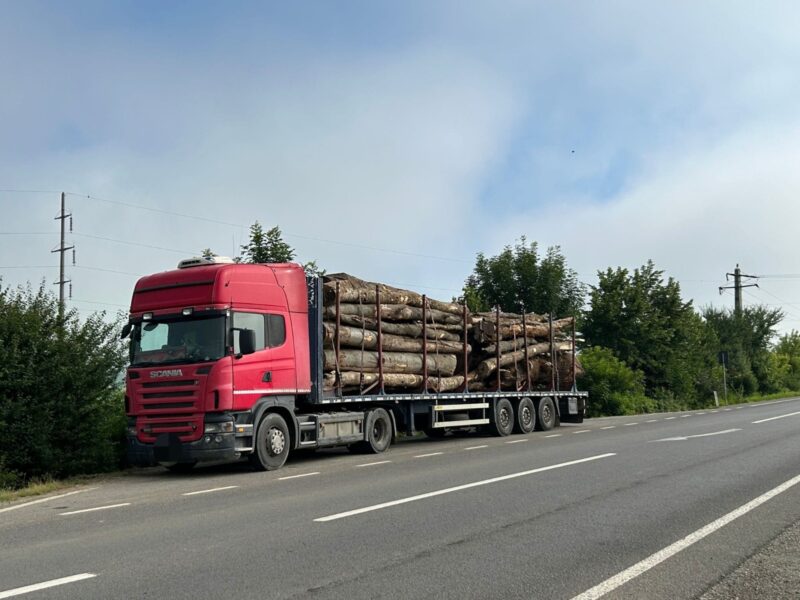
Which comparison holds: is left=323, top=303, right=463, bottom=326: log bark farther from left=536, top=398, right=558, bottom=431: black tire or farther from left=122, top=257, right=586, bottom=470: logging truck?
left=536, top=398, right=558, bottom=431: black tire

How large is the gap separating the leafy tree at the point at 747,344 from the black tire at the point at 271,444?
46.8 metres

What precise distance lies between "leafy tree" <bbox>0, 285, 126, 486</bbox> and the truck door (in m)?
2.84

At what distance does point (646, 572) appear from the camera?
19.7 feet

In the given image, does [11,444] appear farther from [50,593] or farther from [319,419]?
[50,593]

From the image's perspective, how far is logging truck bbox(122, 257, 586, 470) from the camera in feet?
43.4

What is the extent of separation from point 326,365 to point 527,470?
16.3ft

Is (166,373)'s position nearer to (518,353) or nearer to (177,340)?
(177,340)

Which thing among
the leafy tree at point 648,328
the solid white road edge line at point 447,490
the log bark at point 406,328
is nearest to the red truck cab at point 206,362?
the log bark at point 406,328

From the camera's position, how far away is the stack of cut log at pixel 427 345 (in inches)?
642

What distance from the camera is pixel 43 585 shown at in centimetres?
596

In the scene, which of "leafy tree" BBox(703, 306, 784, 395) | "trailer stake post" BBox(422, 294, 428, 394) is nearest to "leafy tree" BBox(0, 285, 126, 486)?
"trailer stake post" BBox(422, 294, 428, 394)

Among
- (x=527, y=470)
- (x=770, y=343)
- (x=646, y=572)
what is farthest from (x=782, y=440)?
(x=770, y=343)

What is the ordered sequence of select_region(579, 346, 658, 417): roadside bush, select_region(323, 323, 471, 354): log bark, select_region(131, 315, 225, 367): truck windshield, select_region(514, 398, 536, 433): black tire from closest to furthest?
select_region(131, 315, 225, 367): truck windshield → select_region(323, 323, 471, 354): log bark → select_region(514, 398, 536, 433): black tire → select_region(579, 346, 658, 417): roadside bush

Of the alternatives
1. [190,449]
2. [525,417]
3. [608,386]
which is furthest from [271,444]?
[608,386]
